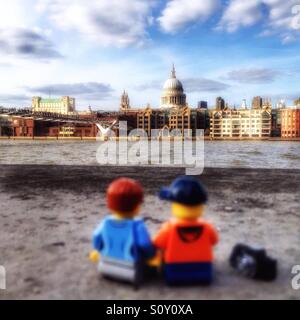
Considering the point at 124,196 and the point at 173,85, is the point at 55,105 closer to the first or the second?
the point at 173,85

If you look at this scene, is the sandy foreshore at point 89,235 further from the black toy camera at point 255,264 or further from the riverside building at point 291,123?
the riverside building at point 291,123

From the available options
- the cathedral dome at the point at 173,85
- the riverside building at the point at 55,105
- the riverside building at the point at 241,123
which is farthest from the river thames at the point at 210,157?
the riverside building at the point at 55,105

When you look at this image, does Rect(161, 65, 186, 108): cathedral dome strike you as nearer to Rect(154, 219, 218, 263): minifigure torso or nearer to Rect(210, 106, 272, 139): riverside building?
Rect(210, 106, 272, 139): riverside building

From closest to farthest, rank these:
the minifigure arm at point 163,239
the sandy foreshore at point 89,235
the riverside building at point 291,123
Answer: the sandy foreshore at point 89,235 → the minifigure arm at point 163,239 → the riverside building at point 291,123

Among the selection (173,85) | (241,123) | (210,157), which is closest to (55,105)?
(173,85)

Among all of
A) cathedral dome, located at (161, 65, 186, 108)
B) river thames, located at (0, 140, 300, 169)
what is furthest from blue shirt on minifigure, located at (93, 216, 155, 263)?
cathedral dome, located at (161, 65, 186, 108)

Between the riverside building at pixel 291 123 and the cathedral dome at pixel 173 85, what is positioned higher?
the cathedral dome at pixel 173 85
